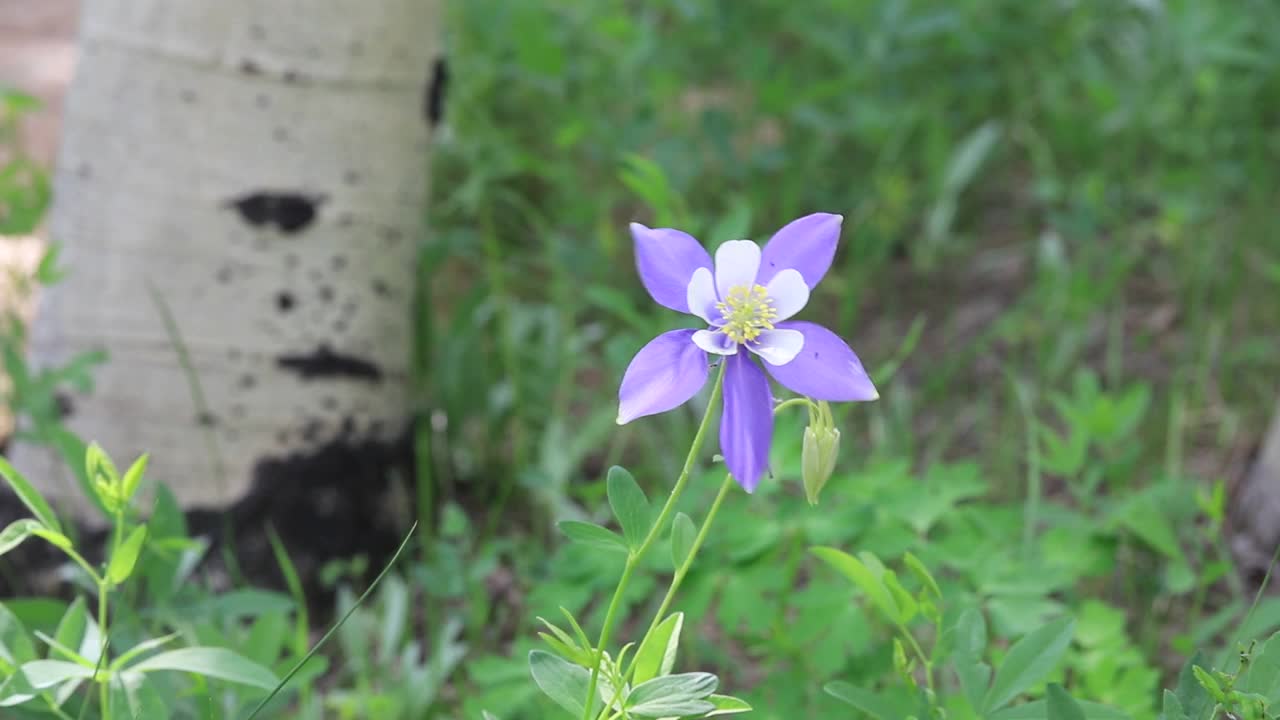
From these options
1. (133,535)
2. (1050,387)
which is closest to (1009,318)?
(1050,387)

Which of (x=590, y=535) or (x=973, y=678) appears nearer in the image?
(x=590, y=535)

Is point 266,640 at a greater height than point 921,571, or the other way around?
point 921,571

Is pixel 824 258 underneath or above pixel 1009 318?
above

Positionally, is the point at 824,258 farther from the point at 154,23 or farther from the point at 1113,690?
the point at 154,23

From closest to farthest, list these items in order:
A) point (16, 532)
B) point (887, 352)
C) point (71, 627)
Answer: point (16, 532) < point (71, 627) < point (887, 352)

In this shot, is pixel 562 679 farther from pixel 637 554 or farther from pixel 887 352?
pixel 887 352

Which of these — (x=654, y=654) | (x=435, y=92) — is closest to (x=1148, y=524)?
(x=654, y=654)

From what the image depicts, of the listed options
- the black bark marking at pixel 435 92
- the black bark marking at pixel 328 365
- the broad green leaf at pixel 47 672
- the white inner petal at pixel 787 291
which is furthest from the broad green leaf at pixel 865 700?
the black bark marking at pixel 435 92

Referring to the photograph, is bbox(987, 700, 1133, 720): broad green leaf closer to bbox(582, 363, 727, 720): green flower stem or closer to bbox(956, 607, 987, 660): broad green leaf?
bbox(956, 607, 987, 660): broad green leaf
